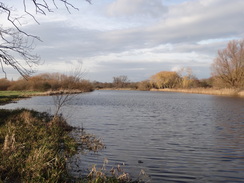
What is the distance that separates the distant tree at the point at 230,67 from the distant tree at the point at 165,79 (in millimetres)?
26507

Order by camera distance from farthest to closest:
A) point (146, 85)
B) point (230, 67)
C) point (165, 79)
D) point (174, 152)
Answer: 1. point (146, 85)
2. point (165, 79)
3. point (230, 67)
4. point (174, 152)

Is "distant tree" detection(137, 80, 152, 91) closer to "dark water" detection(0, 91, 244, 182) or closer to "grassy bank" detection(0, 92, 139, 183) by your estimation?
"dark water" detection(0, 91, 244, 182)

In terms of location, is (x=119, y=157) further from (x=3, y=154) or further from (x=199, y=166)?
(x=3, y=154)

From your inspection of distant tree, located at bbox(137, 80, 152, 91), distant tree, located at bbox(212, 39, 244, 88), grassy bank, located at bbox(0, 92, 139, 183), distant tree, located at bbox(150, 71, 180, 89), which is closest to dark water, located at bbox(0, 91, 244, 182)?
grassy bank, located at bbox(0, 92, 139, 183)

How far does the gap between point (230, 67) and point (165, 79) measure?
3300 cm

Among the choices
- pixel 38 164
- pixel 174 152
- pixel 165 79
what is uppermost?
pixel 165 79

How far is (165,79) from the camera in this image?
263 ft

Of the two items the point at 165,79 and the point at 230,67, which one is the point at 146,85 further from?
the point at 230,67

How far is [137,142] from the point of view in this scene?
957 centimetres

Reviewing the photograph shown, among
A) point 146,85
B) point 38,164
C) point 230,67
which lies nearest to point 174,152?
point 38,164

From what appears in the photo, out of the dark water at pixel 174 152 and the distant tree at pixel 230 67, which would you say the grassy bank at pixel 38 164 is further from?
the distant tree at pixel 230 67

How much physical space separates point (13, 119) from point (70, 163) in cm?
542

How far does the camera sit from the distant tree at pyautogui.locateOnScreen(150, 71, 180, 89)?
255 ft

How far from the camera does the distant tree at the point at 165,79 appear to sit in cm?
7772
